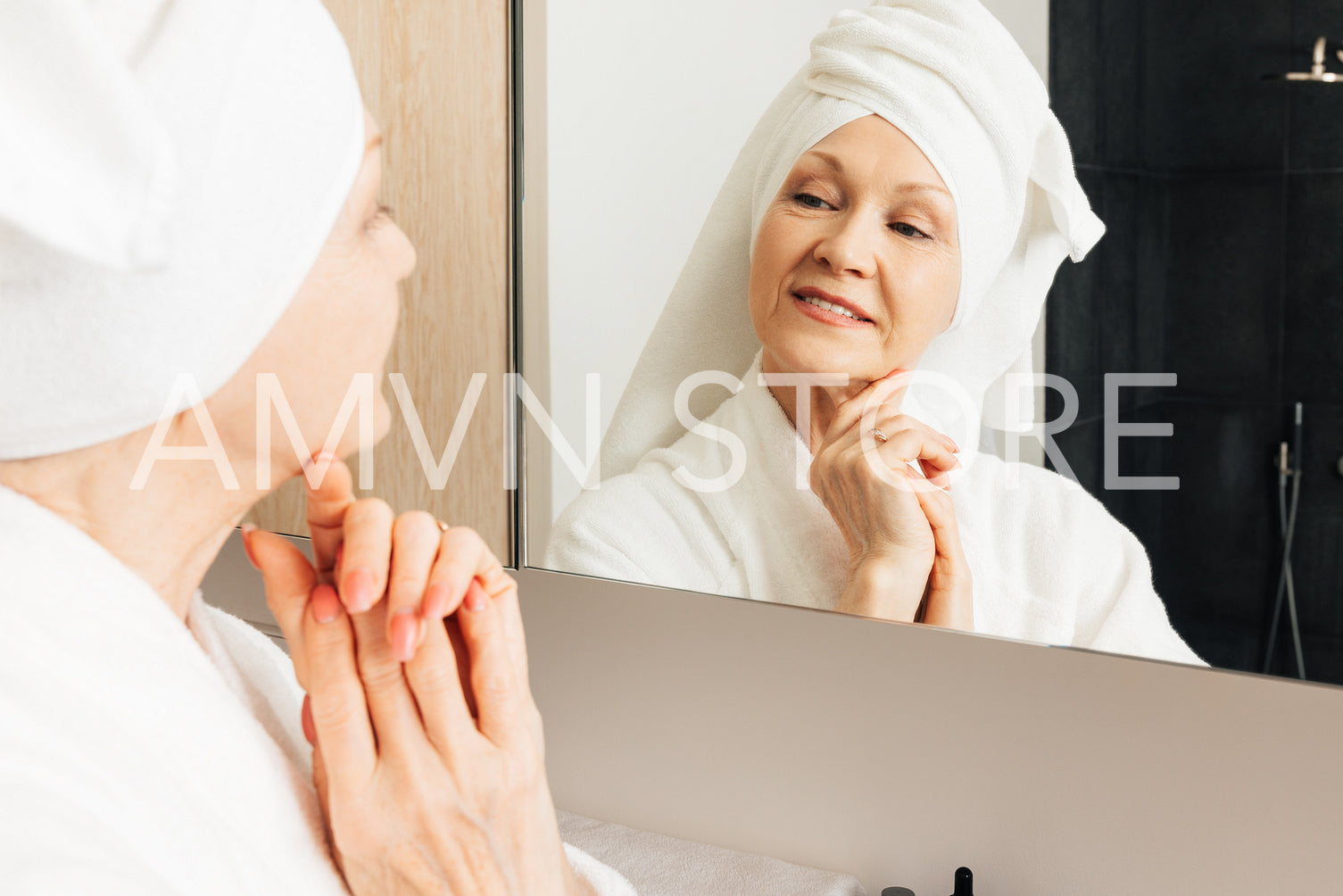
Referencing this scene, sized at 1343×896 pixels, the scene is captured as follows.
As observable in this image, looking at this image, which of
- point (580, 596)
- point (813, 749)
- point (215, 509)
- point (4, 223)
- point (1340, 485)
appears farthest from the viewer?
point (580, 596)

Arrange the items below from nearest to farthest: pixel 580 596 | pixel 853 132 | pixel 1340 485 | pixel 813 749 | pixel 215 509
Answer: pixel 215 509, pixel 1340 485, pixel 853 132, pixel 813 749, pixel 580 596

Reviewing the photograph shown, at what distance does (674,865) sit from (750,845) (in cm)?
8

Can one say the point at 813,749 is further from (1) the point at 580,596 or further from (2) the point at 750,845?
(1) the point at 580,596

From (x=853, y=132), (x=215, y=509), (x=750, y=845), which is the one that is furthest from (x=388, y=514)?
(x=750, y=845)

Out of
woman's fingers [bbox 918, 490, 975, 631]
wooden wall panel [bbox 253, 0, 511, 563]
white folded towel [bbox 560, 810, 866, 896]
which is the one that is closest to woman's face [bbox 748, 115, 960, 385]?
woman's fingers [bbox 918, 490, 975, 631]

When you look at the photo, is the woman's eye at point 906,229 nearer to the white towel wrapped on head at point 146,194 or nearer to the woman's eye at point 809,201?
the woman's eye at point 809,201

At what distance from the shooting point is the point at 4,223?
42 centimetres

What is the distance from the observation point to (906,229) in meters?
0.79

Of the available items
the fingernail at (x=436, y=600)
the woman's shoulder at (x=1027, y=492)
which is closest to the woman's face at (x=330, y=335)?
the fingernail at (x=436, y=600)

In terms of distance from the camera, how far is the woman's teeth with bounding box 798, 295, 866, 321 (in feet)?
2.70

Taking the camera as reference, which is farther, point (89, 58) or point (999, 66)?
point (999, 66)

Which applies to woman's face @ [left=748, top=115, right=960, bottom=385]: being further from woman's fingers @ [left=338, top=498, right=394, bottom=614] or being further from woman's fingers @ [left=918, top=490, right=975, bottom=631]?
woman's fingers @ [left=338, top=498, right=394, bottom=614]

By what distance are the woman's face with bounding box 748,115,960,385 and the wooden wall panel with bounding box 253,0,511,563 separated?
0.34 meters

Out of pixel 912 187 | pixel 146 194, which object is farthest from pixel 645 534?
pixel 146 194
